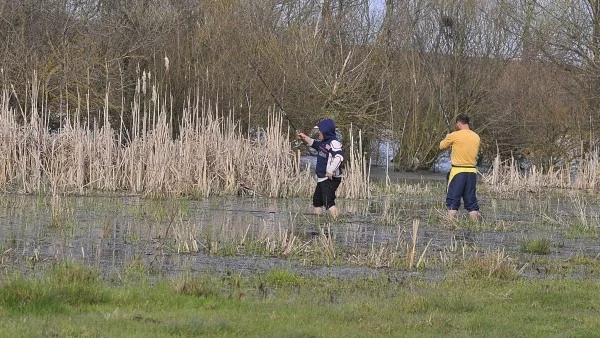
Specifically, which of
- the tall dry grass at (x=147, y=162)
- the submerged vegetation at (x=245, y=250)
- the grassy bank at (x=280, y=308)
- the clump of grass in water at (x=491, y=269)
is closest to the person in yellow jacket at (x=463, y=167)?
the submerged vegetation at (x=245, y=250)

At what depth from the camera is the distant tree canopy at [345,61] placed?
85.1 feet

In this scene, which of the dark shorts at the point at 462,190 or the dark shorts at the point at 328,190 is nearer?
the dark shorts at the point at 328,190

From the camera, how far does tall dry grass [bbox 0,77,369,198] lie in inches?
685

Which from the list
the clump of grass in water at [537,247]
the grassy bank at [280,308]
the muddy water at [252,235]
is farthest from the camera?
the clump of grass in water at [537,247]

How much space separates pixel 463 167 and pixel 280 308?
879 centimetres

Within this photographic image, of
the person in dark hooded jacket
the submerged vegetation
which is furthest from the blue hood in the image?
the submerged vegetation

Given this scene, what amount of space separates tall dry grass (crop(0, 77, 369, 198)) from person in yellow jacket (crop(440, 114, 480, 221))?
144 inches

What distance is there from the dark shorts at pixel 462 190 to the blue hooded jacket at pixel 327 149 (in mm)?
1759

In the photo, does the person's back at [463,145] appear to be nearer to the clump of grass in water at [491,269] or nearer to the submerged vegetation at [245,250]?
the submerged vegetation at [245,250]

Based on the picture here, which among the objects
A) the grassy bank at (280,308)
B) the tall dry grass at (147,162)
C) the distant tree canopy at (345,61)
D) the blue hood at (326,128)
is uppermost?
the distant tree canopy at (345,61)

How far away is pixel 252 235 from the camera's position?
41.5ft

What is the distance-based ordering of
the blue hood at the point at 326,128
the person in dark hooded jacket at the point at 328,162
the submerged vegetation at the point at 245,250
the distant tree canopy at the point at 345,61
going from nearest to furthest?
the submerged vegetation at the point at 245,250 < the person in dark hooded jacket at the point at 328,162 < the blue hood at the point at 326,128 < the distant tree canopy at the point at 345,61

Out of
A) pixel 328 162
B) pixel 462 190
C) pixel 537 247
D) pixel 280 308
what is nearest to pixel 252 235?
pixel 328 162

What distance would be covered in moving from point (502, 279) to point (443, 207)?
9.24 m
